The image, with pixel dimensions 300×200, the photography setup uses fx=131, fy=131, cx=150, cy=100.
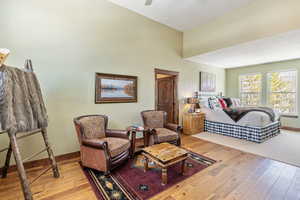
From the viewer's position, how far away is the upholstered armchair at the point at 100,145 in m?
2.12

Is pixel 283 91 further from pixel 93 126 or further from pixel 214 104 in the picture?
→ pixel 93 126

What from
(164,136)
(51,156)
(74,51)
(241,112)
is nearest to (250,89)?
(241,112)

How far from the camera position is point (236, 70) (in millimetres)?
6730

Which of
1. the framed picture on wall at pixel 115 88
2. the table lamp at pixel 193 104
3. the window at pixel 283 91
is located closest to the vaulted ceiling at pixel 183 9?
the framed picture on wall at pixel 115 88

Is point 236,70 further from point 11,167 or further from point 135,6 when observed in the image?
point 11,167

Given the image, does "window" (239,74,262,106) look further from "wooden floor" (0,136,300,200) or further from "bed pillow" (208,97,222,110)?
"wooden floor" (0,136,300,200)

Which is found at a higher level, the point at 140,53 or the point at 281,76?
the point at 140,53

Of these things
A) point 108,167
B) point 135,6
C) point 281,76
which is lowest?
point 108,167

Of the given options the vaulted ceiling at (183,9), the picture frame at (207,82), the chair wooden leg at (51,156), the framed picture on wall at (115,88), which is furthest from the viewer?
the picture frame at (207,82)

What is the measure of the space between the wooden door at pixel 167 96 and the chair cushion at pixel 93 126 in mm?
2654

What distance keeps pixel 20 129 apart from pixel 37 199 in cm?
91

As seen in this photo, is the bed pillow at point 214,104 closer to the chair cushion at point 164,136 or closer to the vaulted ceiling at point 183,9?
the chair cushion at point 164,136

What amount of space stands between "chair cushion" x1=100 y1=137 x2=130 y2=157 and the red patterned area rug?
0.35 meters

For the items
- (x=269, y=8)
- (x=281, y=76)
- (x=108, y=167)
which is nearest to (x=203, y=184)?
(x=108, y=167)
